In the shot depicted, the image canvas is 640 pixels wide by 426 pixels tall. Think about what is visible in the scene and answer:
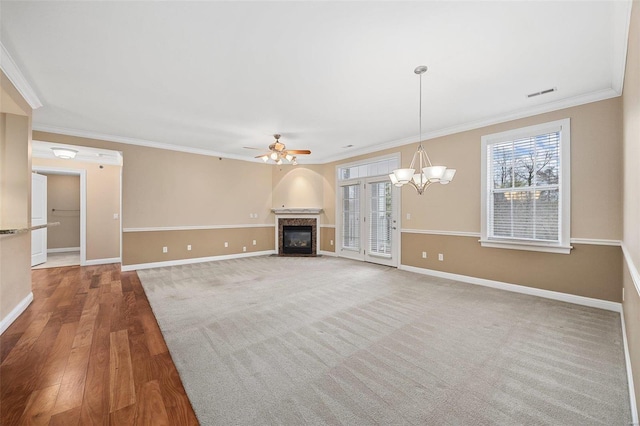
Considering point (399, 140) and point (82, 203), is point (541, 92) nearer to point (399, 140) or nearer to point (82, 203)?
point (399, 140)

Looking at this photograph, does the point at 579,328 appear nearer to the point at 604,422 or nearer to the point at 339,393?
the point at 604,422

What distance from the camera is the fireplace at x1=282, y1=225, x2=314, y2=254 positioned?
7486 millimetres

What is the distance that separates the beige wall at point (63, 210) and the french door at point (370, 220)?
313 inches

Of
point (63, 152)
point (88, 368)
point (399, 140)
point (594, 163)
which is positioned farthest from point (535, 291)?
point (63, 152)

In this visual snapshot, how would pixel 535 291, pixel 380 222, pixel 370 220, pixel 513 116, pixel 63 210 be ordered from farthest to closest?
pixel 63 210 < pixel 370 220 < pixel 380 222 < pixel 513 116 < pixel 535 291

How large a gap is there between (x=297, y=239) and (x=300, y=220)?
0.57m

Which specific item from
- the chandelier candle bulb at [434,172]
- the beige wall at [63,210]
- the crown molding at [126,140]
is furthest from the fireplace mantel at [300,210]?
the beige wall at [63,210]

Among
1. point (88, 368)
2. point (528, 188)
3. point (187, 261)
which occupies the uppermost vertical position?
point (528, 188)

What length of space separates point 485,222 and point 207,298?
14.8 feet

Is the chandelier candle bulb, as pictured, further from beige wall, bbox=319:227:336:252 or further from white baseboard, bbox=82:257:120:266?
white baseboard, bbox=82:257:120:266

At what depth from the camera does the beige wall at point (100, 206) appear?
19.8 feet

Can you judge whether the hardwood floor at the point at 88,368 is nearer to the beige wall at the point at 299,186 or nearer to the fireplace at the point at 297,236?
the fireplace at the point at 297,236

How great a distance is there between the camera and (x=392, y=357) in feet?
7.22

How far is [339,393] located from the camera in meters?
1.77
